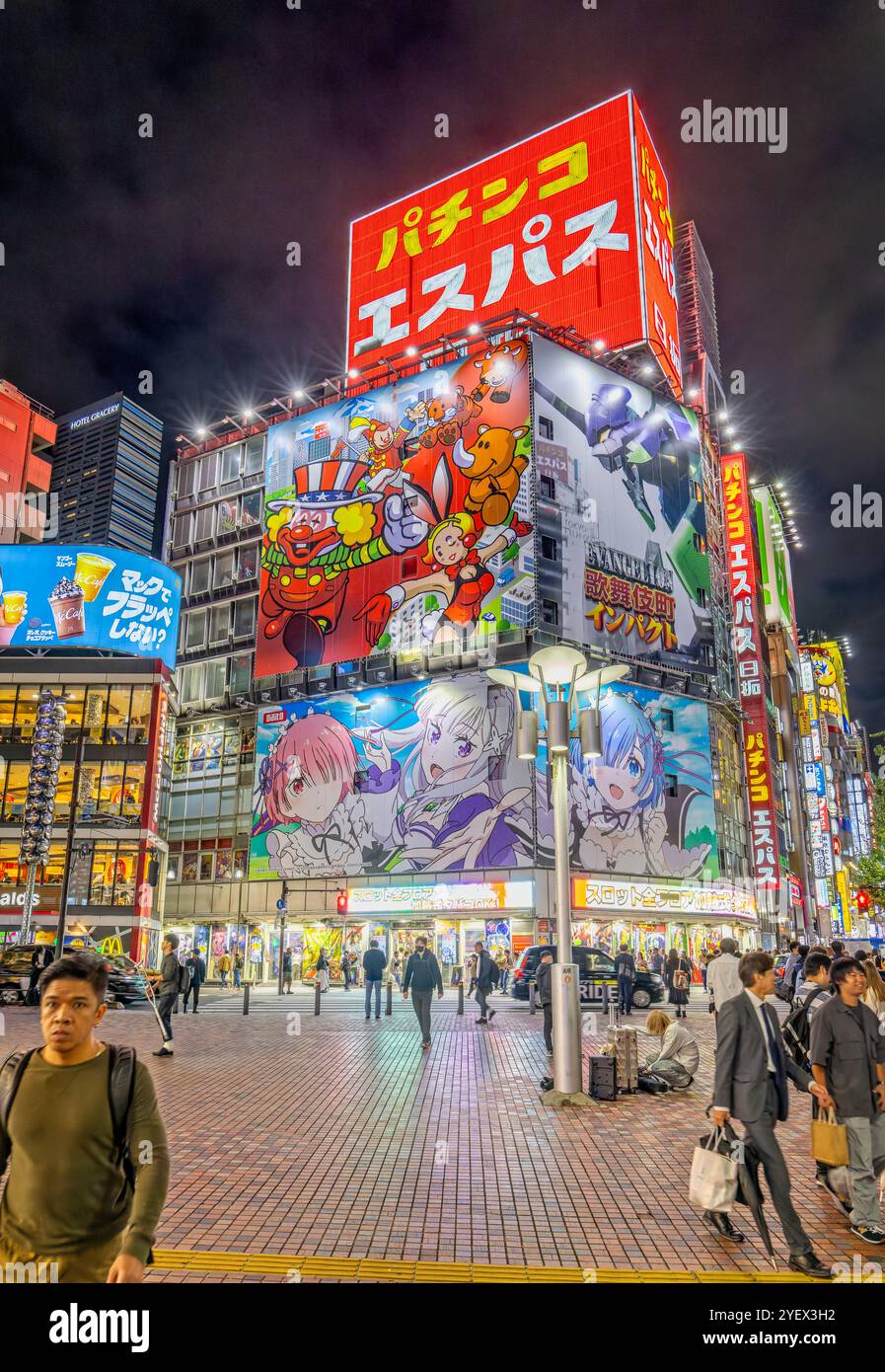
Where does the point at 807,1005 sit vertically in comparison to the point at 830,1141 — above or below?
above

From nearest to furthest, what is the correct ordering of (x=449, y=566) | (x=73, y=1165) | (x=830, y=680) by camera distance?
(x=73, y=1165), (x=449, y=566), (x=830, y=680)

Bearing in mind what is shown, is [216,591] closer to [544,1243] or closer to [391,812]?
[391,812]

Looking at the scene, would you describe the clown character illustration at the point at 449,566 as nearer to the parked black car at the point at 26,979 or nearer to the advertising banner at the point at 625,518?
the advertising banner at the point at 625,518

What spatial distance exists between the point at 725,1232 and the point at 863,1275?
102 cm

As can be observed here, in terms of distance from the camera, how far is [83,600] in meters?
47.1

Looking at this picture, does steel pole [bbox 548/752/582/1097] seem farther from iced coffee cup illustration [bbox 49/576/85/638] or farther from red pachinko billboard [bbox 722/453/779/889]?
red pachinko billboard [bbox 722/453/779/889]

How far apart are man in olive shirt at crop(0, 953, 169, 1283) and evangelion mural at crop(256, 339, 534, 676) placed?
40.2 m

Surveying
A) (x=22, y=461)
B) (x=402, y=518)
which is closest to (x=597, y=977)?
(x=402, y=518)

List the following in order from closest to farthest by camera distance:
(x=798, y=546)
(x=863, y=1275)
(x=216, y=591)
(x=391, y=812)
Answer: (x=863, y=1275) → (x=391, y=812) → (x=216, y=591) → (x=798, y=546)

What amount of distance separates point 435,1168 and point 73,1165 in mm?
5576

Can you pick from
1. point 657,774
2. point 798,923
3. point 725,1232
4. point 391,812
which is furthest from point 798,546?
point 725,1232

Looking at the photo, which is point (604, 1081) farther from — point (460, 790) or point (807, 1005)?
point (460, 790)

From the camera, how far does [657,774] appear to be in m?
45.6
